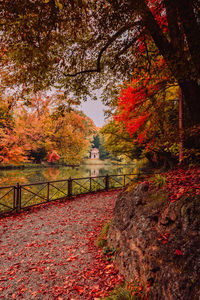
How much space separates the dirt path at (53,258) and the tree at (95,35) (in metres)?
4.64

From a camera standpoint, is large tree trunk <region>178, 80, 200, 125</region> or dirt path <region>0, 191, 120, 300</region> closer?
dirt path <region>0, 191, 120, 300</region>

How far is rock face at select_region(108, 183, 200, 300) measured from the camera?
2.15 m

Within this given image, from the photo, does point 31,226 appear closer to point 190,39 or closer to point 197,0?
point 190,39

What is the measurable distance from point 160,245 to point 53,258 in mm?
3213

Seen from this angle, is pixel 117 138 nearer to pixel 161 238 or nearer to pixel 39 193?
pixel 39 193

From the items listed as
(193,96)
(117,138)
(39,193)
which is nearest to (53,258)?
(193,96)

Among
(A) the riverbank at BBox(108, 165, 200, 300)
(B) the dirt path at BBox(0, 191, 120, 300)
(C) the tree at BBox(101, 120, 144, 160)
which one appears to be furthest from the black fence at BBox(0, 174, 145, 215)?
(A) the riverbank at BBox(108, 165, 200, 300)

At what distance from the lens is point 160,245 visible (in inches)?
109

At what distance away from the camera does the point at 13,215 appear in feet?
25.0

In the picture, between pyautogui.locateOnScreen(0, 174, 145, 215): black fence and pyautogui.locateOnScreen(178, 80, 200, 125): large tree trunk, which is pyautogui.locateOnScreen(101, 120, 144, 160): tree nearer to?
pyautogui.locateOnScreen(0, 174, 145, 215): black fence

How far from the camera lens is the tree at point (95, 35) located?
10.7 feet

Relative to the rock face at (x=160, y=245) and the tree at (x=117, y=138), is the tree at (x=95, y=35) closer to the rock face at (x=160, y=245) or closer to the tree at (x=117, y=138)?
the rock face at (x=160, y=245)

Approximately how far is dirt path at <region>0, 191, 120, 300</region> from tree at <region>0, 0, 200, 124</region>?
4640 mm

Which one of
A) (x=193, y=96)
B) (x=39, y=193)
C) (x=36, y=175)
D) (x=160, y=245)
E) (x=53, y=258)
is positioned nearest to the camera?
(x=160, y=245)
